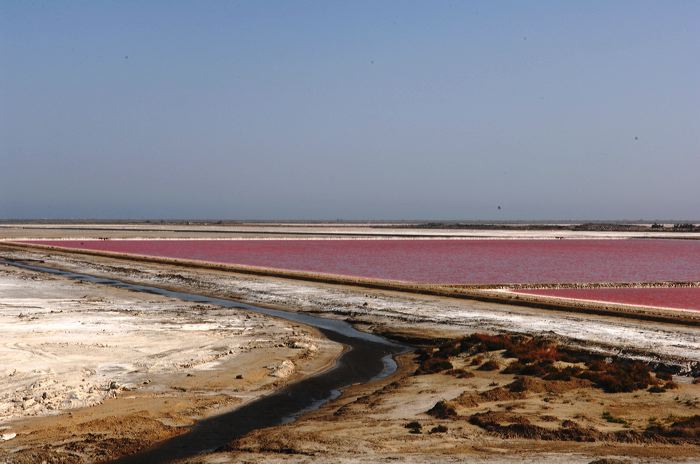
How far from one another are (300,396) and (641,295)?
2466 cm

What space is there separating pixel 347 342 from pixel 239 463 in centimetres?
1230

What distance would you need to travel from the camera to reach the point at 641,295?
36.1 meters

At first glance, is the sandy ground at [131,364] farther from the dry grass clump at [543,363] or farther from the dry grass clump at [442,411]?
the dry grass clump at [442,411]

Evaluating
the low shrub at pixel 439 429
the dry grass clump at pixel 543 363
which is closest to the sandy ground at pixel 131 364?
the dry grass clump at pixel 543 363

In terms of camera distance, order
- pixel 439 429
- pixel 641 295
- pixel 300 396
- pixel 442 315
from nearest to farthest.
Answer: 1. pixel 439 429
2. pixel 300 396
3. pixel 442 315
4. pixel 641 295

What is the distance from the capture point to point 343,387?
16.9m

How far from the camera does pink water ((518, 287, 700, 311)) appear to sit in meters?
32.9

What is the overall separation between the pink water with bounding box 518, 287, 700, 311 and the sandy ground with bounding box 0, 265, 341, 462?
1512 centimetres

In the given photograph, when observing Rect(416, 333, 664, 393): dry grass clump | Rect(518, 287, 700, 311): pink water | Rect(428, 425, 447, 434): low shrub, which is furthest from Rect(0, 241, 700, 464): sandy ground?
Rect(518, 287, 700, 311): pink water

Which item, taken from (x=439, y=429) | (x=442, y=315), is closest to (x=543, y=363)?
(x=439, y=429)

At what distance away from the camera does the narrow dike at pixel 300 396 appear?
12176mm

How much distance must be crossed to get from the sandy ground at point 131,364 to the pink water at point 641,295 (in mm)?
15118

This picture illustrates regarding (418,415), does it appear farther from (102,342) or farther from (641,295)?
(641,295)

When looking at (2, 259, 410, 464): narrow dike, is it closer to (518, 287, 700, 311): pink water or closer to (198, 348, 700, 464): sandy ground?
(198, 348, 700, 464): sandy ground
